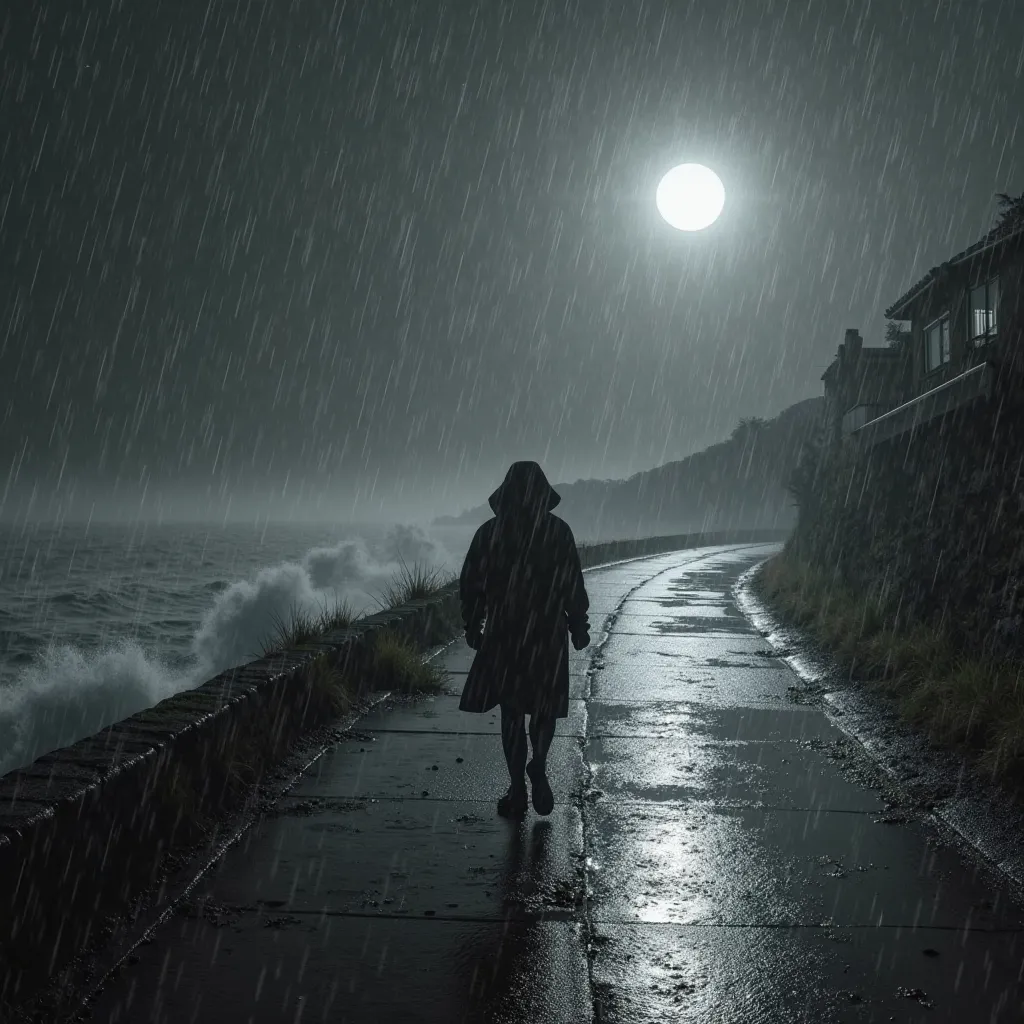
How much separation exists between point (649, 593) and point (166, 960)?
18302 mm

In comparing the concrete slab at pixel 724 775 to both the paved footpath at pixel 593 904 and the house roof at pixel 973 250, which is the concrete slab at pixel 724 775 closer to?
the paved footpath at pixel 593 904

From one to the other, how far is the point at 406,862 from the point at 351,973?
1171 mm

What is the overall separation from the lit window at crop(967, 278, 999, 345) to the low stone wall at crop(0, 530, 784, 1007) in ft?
73.9

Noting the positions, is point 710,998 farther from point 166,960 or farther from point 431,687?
point 431,687

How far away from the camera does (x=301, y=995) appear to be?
3.14 meters

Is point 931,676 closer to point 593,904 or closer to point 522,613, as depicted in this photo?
point 522,613

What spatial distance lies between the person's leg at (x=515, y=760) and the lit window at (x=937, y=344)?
80.0ft

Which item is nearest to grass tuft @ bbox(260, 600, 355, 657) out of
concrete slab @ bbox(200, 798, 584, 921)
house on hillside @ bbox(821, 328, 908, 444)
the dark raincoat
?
concrete slab @ bbox(200, 798, 584, 921)

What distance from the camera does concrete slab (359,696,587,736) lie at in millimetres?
7527

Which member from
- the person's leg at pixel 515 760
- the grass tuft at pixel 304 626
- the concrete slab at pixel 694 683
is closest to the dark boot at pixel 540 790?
the person's leg at pixel 515 760

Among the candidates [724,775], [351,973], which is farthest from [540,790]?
[351,973]

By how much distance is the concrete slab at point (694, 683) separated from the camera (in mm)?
8961

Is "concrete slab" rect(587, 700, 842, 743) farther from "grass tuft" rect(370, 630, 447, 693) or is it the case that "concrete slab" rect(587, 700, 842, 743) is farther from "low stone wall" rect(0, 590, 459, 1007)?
"low stone wall" rect(0, 590, 459, 1007)

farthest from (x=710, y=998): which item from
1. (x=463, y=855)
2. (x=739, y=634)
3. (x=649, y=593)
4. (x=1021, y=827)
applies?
(x=649, y=593)
